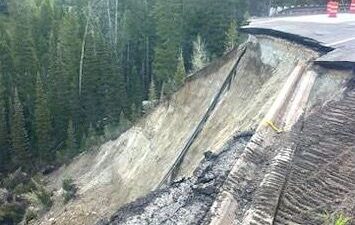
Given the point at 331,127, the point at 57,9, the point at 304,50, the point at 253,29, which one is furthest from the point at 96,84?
the point at 331,127

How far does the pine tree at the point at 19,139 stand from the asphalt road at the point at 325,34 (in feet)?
63.5

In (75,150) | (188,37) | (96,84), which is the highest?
(188,37)

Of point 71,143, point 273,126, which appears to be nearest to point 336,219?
point 273,126

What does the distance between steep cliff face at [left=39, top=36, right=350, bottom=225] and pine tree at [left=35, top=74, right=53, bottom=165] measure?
5690mm

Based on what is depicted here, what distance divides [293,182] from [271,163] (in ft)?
2.39

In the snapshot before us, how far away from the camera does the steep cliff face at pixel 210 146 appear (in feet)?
27.1

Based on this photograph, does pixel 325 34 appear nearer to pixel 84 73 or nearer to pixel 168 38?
pixel 168 38

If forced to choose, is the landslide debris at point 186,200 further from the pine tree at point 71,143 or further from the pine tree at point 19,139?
the pine tree at point 19,139

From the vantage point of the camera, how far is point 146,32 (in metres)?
42.1

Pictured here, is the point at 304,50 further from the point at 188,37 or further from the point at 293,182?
the point at 188,37

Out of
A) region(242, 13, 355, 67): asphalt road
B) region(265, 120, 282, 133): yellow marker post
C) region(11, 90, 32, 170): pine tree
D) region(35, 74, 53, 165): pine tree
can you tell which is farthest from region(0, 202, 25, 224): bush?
region(265, 120, 282, 133): yellow marker post

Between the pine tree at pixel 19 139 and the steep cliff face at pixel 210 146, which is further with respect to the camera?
the pine tree at pixel 19 139

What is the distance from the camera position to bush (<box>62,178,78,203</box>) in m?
22.2

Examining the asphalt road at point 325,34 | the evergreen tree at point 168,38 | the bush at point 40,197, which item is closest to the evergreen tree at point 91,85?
the evergreen tree at point 168,38
